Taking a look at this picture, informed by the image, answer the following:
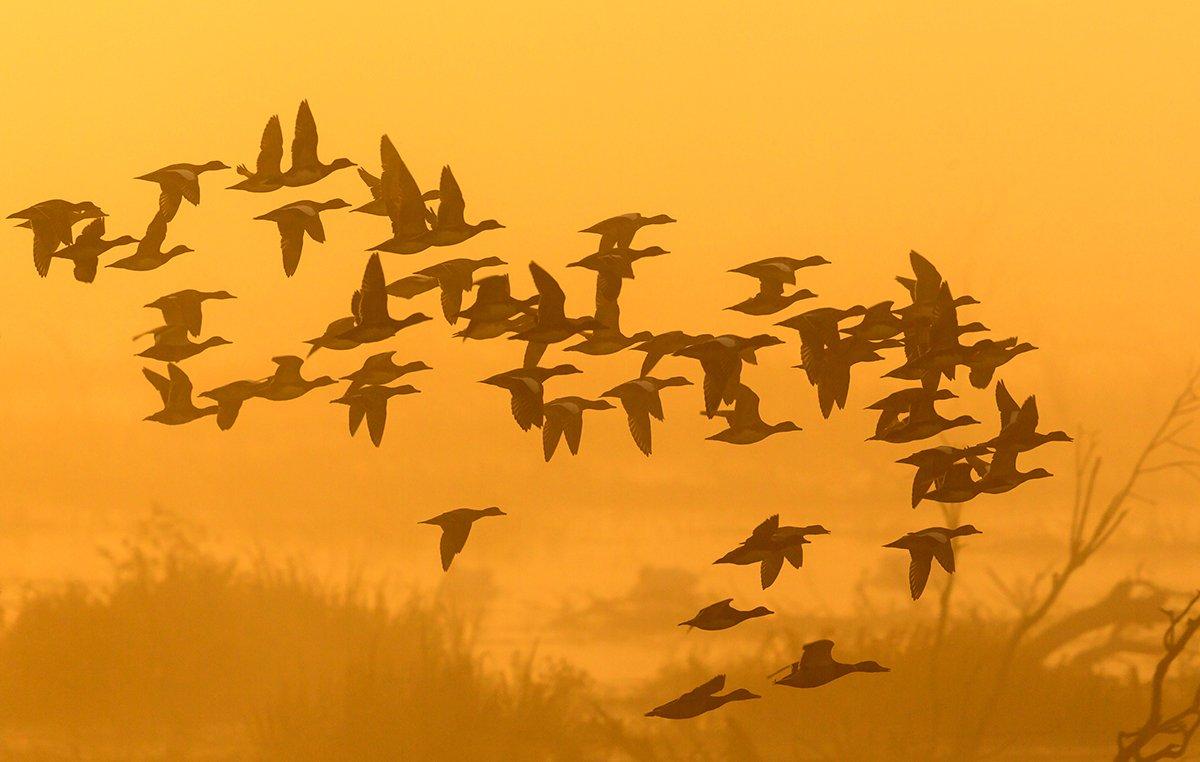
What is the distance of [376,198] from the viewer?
10.4 m

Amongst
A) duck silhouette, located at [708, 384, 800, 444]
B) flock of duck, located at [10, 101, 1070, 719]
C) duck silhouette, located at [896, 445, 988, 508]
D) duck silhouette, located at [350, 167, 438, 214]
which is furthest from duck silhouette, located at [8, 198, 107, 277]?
duck silhouette, located at [896, 445, 988, 508]

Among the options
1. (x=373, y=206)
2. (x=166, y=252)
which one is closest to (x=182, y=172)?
(x=166, y=252)

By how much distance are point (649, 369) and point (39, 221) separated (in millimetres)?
4256

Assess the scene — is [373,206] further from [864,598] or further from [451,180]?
[864,598]

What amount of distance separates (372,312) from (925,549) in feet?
12.5

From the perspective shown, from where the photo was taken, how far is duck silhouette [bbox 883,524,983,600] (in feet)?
30.8

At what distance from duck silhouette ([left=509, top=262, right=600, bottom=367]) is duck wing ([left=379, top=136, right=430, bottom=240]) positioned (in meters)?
1.00

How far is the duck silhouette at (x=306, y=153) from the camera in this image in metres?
9.76

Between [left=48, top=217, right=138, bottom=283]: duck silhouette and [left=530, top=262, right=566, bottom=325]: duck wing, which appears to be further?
[left=48, top=217, right=138, bottom=283]: duck silhouette

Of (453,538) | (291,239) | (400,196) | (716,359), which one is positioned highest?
(400,196)

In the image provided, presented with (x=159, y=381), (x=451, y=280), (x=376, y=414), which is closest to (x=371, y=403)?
(x=376, y=414)

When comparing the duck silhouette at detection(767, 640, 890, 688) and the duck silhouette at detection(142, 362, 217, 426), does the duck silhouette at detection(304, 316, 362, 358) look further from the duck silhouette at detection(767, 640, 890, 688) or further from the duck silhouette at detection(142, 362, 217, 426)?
the duck silhouette at detection(767, 640, 890, 688)

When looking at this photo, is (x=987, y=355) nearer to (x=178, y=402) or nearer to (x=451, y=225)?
(x=451, y=225)

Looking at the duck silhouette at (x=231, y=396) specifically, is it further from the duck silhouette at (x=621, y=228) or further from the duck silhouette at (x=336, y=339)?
the duck silhouette at (x=621, y=228)
